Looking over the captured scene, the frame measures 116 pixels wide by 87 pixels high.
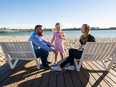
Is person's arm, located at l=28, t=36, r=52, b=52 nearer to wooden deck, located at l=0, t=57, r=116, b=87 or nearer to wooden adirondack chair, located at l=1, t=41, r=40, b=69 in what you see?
wooden adirondack chair, located at l=1, t=41, r=40, b=69

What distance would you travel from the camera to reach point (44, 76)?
443 centimetres

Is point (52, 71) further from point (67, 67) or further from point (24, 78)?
point (24, 78)

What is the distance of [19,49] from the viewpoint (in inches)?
199

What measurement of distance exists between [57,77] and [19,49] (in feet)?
4.54

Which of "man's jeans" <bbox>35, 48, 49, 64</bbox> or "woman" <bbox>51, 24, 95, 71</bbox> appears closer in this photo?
"woman" <bbox>51, 24, 95, 71</bbox>

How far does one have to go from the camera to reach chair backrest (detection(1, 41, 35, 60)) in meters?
4.90

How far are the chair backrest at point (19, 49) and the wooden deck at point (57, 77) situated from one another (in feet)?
1.24

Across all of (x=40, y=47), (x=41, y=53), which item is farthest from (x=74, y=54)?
(x=40, y=47)

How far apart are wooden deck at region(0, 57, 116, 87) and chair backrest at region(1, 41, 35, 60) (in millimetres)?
378

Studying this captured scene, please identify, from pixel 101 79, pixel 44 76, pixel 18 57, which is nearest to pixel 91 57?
pixel 101 79

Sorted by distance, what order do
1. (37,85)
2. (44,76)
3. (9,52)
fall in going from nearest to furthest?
(37,85) → (44,76) → (9,52)

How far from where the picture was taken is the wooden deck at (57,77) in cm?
384

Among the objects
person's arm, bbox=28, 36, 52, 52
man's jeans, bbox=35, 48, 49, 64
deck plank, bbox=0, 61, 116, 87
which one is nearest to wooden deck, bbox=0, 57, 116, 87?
deck plank, bbox=0, 61, 116, 87

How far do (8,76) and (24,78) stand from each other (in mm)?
474
